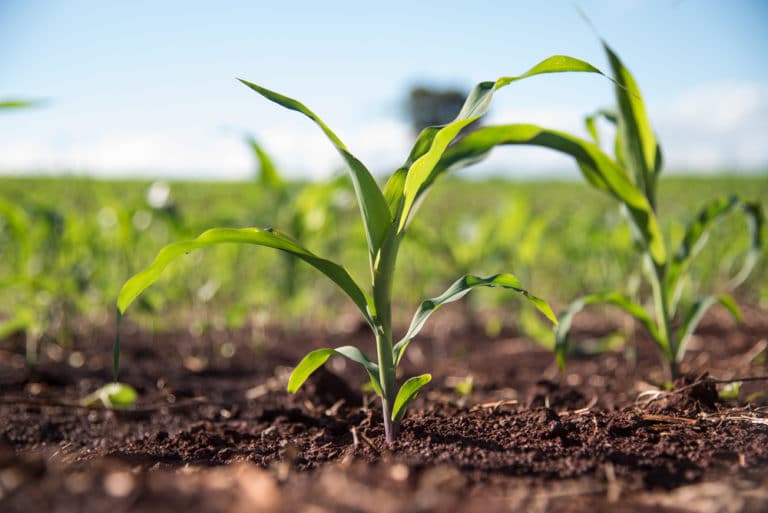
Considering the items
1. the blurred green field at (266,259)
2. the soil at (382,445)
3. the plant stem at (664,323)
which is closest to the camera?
the soil at (382,445)

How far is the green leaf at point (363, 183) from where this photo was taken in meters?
1.13

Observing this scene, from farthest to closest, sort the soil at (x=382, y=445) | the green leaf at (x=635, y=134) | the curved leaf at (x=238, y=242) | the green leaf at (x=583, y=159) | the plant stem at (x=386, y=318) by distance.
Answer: the green leaf at (x=635, y=134) → the green leaf at (x=583, y=159) → the plant stem at (x=386, y=318) → the curved leaf at (x=238, y=242) → the soil at (x=382, y=445)

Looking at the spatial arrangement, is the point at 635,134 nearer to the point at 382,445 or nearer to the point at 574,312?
the point at 574,312

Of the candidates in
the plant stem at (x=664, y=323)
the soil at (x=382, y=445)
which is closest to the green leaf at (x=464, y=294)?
the soil at (x=382, y=445)

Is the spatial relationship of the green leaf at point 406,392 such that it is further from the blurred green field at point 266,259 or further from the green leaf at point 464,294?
the blurred green field at point 266,259

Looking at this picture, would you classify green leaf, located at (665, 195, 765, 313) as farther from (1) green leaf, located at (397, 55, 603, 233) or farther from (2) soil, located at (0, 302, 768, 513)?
(1) green leaf, located at (397, 55, 603, 233)

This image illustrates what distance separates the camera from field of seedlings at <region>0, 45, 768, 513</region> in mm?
873

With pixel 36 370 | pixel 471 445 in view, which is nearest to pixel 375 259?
pixel 471 445

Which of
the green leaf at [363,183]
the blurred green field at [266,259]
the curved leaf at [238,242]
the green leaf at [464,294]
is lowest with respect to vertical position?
the blurred green field at [266,259]

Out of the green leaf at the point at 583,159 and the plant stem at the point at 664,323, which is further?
the plant stem at the point at 664,323

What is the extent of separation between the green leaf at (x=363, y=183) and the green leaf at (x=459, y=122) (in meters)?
0.04

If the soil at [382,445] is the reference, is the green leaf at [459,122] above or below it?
above

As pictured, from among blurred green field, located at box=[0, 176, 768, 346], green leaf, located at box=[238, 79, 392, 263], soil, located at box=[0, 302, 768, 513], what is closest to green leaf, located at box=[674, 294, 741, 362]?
soil, located at box=[0, 302, 768, 513]

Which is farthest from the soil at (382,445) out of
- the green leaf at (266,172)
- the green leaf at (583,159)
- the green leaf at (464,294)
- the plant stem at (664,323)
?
the green leaf at (266,172)
